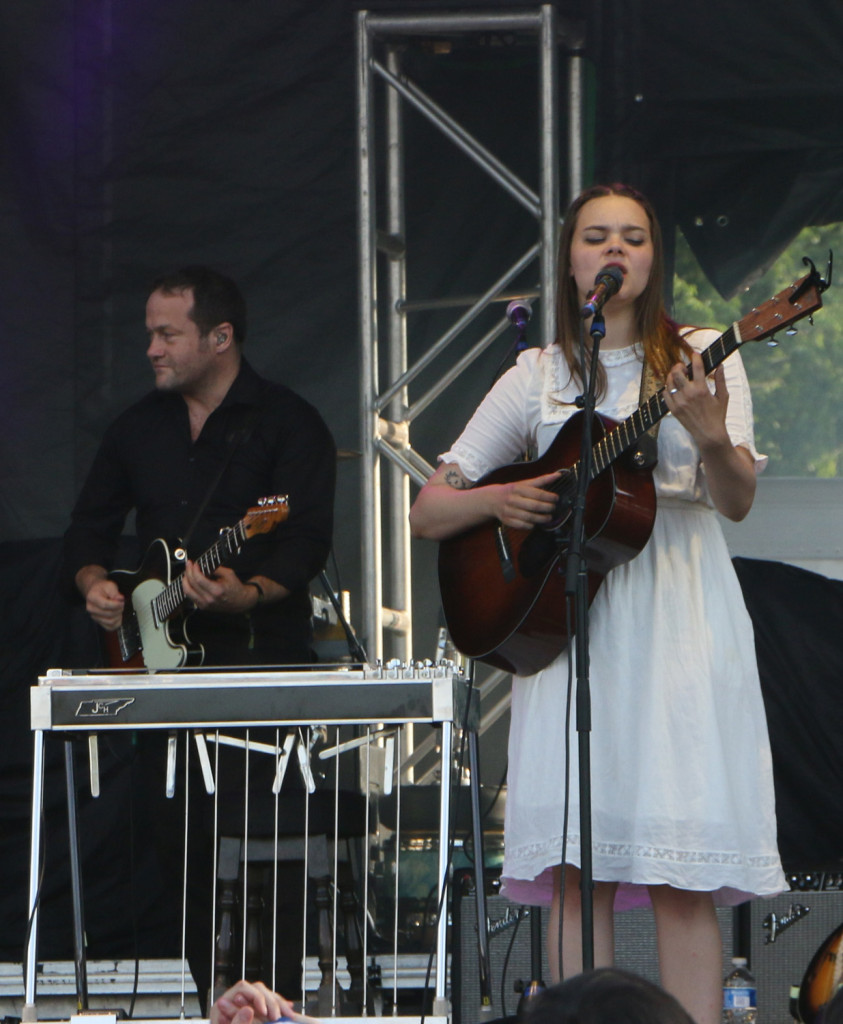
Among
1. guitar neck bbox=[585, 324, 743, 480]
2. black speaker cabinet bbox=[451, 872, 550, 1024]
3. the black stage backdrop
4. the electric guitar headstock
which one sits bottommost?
black speaker cabinet bbox=[451, 872, 550, 1024]

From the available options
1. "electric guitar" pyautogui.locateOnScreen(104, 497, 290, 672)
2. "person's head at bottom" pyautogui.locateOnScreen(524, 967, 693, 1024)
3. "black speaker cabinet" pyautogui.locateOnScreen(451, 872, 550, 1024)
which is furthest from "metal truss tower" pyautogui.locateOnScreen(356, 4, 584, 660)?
"person's head at bottom" pyautogui.locateOnScreen(524, 967, 693, 1024)

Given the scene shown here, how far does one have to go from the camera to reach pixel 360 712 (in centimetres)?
265

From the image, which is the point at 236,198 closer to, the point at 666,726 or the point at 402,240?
the point at 402,240

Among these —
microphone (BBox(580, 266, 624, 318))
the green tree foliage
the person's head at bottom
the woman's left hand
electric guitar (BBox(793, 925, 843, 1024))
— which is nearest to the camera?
the person's head at bottom

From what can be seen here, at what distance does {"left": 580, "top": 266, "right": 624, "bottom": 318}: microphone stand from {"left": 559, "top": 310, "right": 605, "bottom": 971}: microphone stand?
0.02 m

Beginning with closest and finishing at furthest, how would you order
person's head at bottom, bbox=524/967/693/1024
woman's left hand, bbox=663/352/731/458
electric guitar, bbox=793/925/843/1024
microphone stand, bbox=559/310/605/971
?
person's head at bottom, bbox=524/967/693/1024
microphone stand, bbox=559/310/605/971
woman's left hand, bbox=663/352/731/458
electric guitar, bbox=793/925/843/1024

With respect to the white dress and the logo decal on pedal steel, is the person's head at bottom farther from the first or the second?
the logo decal on pedal steel

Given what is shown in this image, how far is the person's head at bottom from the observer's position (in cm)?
105

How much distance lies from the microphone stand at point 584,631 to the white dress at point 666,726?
0.57 feet

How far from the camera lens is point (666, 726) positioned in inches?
99.0

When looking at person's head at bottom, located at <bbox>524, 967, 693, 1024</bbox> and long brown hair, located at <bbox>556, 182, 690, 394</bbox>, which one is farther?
long brown hair, located at <bbox>556, 182, 690, 394</bbox>

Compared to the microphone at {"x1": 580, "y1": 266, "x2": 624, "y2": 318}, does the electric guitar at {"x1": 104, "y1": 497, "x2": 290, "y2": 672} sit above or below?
below

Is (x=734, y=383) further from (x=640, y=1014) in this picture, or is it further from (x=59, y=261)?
(x=59, y=261)

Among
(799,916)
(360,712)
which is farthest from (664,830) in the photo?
(799,916)
